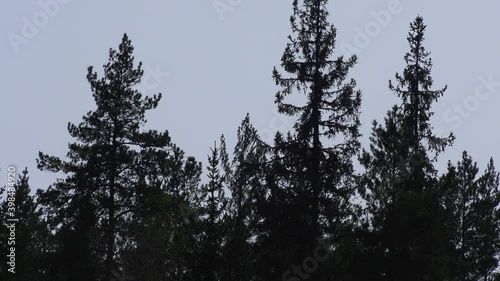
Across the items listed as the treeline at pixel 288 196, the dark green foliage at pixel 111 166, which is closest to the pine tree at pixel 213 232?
the treeline at pixel 288 196

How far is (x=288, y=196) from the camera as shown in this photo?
31922mm

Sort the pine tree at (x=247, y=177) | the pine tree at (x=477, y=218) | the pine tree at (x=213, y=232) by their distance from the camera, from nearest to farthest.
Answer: the pine tree at (x=213, y=232)
the pine tree at (x=247, y=177)
the pine tree at (x=477, y=218)

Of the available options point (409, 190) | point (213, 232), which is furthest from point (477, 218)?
point (213, 232)

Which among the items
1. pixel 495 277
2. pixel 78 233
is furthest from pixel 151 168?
pixel 495 277

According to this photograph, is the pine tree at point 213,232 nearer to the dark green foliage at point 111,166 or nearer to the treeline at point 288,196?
the treeline at point 288,196

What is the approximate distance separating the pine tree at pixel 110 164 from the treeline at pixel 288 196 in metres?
0.05

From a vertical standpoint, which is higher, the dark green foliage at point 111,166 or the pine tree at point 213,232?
the dark green foliage at point 111,166

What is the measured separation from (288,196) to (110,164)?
9062 mm

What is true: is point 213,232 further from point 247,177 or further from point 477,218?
point 477,218

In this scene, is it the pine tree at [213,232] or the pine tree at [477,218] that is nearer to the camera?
the pine tree at [213,232]

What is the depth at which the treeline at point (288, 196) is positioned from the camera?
27016 mm

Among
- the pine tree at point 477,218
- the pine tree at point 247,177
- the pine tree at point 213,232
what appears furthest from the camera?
the pine tree at point 477,218

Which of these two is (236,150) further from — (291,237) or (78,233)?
(78,233)

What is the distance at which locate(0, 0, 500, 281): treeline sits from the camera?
88.6 ft
